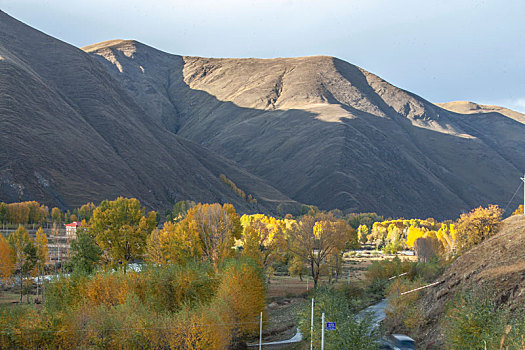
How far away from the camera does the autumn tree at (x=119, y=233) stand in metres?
69.6

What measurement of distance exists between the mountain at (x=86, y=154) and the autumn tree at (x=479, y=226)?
96.9 metres

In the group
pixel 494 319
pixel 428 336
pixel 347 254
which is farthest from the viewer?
pixel 347 254

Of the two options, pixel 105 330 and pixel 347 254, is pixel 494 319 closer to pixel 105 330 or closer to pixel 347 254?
pixel 105 330

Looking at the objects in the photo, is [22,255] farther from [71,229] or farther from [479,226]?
[479,226]

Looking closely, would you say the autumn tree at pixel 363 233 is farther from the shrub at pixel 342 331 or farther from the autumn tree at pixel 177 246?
the shrub at pixel 342 331

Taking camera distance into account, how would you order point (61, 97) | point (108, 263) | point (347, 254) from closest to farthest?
point (108, 263), point (347, 254), point (61, 97)

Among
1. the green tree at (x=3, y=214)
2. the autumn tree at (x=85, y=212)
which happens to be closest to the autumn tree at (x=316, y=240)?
the autumn tree at (x=85, y=212)

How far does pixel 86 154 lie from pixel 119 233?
266 feet

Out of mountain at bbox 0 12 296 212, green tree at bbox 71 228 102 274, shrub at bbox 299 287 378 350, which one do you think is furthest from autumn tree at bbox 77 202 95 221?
shrub at bbox 299 287 378 350

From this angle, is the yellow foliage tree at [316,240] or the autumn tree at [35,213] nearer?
the yellow foliage tree at [316,240]

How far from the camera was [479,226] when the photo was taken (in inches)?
1928

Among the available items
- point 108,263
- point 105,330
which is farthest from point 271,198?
point 105,330

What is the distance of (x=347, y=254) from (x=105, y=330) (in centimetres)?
9265

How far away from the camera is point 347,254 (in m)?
120
